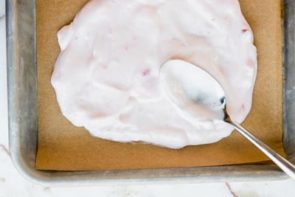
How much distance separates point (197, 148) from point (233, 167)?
7cm

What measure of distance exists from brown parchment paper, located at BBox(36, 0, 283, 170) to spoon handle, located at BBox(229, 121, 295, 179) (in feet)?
0.23

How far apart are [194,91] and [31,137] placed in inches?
11.2

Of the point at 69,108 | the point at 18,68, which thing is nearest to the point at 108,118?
the point at 69,108

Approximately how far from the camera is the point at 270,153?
2.84 feet

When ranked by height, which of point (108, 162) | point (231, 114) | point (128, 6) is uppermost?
point (128, 6)

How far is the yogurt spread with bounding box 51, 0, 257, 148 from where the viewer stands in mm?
925

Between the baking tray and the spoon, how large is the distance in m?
0.07

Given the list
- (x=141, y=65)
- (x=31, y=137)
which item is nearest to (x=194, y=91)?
(x=141, y=65)

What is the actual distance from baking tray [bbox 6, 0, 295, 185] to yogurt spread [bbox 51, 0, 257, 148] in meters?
0.05

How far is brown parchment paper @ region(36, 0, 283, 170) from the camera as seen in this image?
3.09 ft

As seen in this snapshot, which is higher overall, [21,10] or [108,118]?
[21,10]

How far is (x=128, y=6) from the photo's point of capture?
934mm

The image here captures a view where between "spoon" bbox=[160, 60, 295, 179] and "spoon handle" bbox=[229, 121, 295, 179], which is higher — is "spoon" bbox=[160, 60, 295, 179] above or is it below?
above

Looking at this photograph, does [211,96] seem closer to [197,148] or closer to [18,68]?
[197,148]
